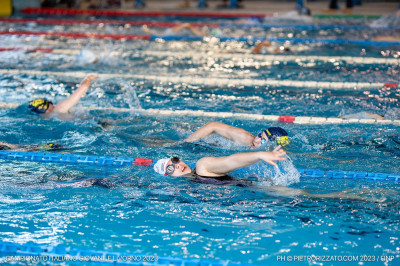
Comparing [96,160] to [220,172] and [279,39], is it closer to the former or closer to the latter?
[220,172]

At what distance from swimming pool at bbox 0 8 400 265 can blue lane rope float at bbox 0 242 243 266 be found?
0.74 feet

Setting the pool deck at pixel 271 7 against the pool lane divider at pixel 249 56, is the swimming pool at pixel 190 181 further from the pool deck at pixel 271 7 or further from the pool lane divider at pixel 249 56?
the pool deck at pixel 271 7

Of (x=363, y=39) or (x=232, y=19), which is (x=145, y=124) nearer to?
(x=363, y=39)

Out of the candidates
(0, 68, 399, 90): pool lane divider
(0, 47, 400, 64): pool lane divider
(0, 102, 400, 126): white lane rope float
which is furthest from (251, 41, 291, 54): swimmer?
(0, 102, 400, 126): white lane rope float

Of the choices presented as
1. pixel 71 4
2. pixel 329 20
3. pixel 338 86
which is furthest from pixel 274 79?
pixel 71 4

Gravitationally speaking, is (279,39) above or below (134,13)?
below

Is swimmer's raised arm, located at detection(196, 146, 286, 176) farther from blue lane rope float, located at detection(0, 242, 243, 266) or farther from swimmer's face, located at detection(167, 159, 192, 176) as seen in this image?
blue lane rope float, located at detection(0, 242, 243, 266)

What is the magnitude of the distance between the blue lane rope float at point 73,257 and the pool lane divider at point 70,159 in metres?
1.74

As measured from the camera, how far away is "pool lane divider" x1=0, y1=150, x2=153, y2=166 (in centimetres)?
493

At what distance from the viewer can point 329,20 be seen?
Answer: 48.4 feet

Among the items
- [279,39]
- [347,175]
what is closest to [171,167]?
[347,175]

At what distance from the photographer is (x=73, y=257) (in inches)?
125

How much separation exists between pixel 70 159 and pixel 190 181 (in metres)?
1.37

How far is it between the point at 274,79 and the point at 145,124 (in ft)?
9.76
